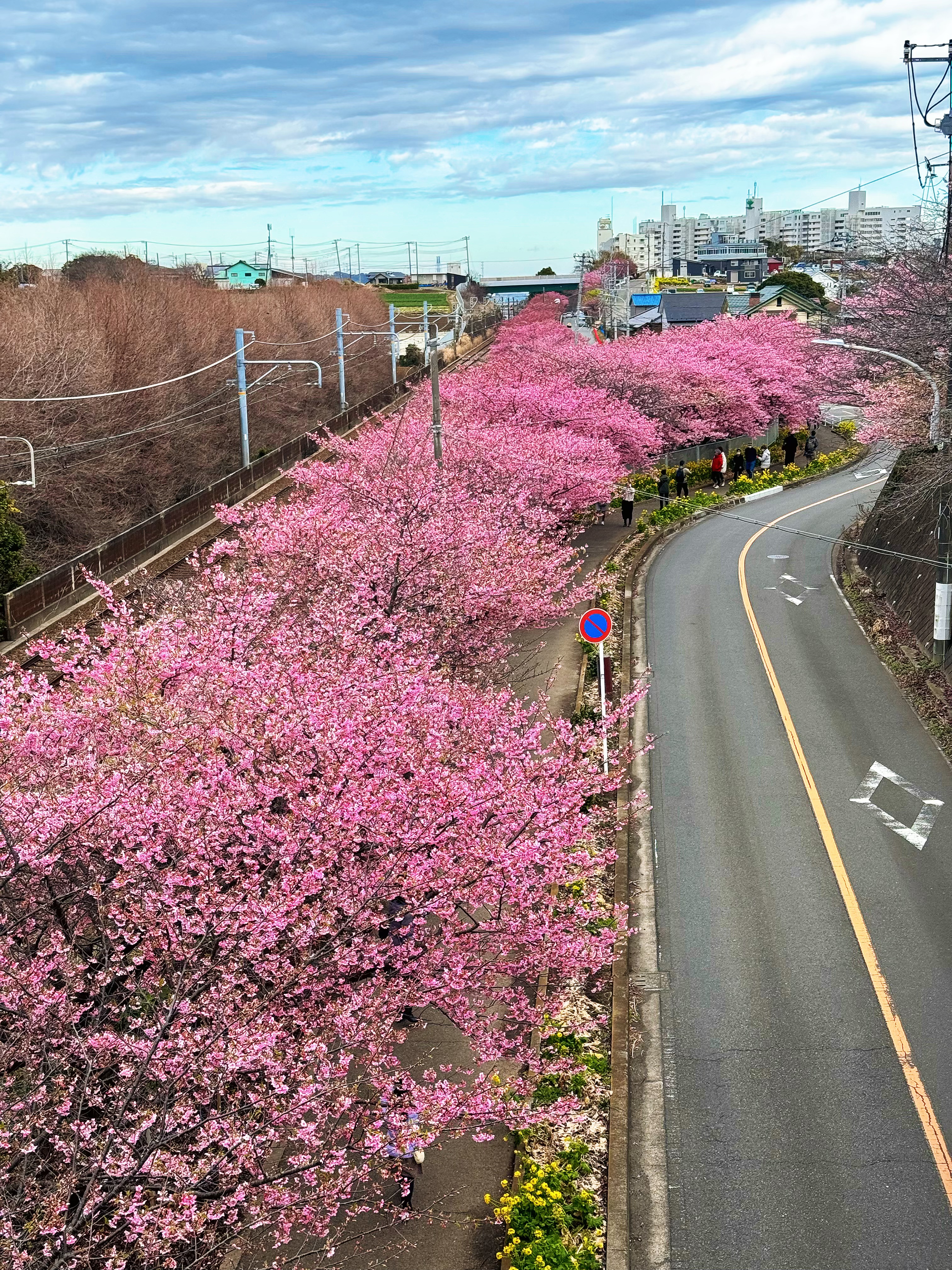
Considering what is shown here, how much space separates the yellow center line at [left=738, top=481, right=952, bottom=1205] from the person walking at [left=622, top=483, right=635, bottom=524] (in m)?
16.6

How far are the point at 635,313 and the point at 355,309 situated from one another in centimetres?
2762

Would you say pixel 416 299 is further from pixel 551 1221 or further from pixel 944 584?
pixel 551 1221

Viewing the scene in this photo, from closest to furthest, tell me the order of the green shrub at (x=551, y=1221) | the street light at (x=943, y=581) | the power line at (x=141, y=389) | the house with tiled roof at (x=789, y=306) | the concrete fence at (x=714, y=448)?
the green shrub at (x=551, y=1221)
the street light at (x=943, y=581)
the power line at (x=141, y=389)
the concrete fence at (x=714, y=448)
the house with tiled roof at (x=789, y=306)

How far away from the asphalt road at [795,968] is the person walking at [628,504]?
52.0 ft

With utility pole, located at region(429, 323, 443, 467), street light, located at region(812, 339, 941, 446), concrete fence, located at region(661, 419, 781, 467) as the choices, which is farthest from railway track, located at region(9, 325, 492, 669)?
concrete fence, located at region(661, 419, 781, 467)

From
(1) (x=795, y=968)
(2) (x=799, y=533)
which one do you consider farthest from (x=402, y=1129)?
(2) (x=799, y=533)

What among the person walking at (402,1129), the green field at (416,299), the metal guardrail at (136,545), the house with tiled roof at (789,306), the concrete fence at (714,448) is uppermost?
the green field at (416,299)

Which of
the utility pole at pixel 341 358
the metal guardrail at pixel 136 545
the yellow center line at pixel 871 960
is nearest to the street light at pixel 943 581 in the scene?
the yellow center line at pixel 871 960

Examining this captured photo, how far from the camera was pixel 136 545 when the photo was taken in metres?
34.3

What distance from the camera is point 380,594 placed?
58.5ft

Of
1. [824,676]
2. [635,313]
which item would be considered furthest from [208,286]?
[824,676]

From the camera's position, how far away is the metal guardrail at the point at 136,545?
91.5 feet

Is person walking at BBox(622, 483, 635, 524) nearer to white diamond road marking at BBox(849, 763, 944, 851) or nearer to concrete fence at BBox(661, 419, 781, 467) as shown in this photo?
concrete fence at BBox(661, 419, 781, 467)

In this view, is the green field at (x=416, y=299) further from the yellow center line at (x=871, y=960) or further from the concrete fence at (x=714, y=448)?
the yellow center line at (x=871, y=960)
